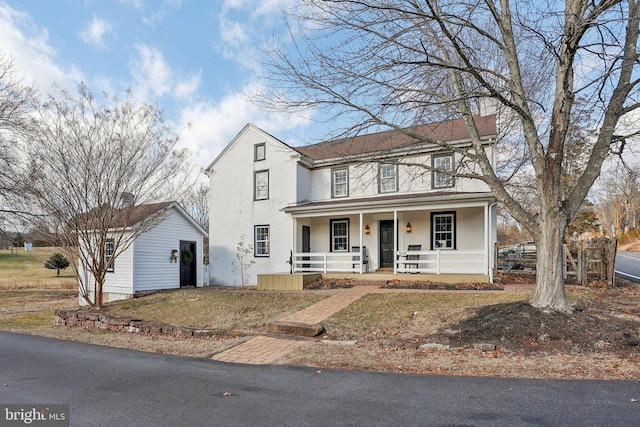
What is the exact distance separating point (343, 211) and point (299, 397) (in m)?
10.6

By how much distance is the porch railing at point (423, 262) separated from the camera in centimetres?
1293

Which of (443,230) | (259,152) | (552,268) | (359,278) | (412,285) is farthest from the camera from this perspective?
(259,152)

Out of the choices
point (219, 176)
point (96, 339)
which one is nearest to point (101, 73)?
point (219, 176)

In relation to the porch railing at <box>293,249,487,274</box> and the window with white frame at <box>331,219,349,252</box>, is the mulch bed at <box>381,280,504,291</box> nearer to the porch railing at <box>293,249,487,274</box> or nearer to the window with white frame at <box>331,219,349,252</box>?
the porch railing at <box>293,249,487,274</box>

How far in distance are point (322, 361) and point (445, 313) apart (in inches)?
140

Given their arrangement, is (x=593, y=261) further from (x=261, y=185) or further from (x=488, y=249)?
(x=261, y=185)

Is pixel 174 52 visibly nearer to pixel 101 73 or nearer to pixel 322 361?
pixel 101 73

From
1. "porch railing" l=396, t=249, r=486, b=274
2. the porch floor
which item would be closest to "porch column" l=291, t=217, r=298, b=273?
the porch floor

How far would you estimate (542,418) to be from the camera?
11.3ft

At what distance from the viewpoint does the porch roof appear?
12312 millimetres

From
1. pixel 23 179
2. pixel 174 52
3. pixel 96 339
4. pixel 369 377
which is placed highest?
pixel 174 52

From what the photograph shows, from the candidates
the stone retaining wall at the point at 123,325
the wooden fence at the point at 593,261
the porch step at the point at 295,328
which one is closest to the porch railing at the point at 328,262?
the porch step at the point at 295,328

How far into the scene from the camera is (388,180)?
15.5 metres

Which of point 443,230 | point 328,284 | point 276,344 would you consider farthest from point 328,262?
point 276,344
